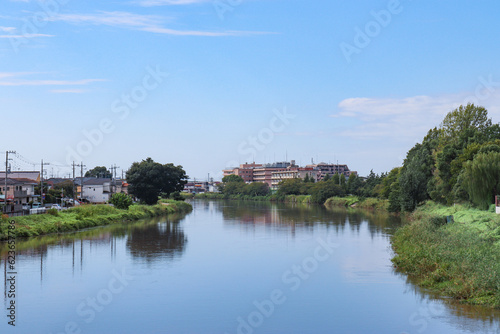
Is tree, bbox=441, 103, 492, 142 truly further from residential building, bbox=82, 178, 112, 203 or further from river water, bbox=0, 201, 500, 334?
residential building, bbox=82, 178, 112, 203

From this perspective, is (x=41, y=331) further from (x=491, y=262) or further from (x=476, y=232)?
(x=476, y=232)

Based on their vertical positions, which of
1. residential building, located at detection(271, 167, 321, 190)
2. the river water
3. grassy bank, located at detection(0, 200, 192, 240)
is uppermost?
residential building, located at detection(271, 167, 321, 190)

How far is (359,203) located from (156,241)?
5094cm

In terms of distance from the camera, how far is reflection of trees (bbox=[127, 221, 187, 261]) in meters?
29.2

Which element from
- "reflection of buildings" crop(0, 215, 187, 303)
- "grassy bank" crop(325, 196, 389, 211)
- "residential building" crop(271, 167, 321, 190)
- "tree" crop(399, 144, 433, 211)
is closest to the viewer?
"reflection of buildings" crop(0, 215, 187, 303)

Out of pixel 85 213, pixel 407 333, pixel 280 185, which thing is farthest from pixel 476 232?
pixel 280 185

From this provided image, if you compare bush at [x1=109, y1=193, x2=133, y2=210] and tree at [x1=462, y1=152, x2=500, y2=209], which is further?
bush at [x1=109, y1=193, x2=133, y2=210]

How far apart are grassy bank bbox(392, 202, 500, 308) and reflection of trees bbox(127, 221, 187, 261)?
39.9 ft

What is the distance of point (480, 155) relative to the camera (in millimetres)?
36875

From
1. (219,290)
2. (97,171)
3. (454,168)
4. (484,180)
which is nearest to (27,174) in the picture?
(454,168)

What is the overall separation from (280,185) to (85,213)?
80.9 meters

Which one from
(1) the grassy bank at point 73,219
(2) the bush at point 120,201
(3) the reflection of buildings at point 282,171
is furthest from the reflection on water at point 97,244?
(3) the reflection of buildings at point 282,171


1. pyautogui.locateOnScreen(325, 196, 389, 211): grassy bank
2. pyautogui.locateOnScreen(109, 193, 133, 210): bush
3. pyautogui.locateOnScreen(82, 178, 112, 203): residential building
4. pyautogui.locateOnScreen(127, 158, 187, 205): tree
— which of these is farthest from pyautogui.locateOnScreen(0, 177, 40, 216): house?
pyautogui.locateOnScreen(325, 196, 389, 211): grassy bank

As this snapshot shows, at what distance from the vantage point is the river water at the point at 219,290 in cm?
1520
